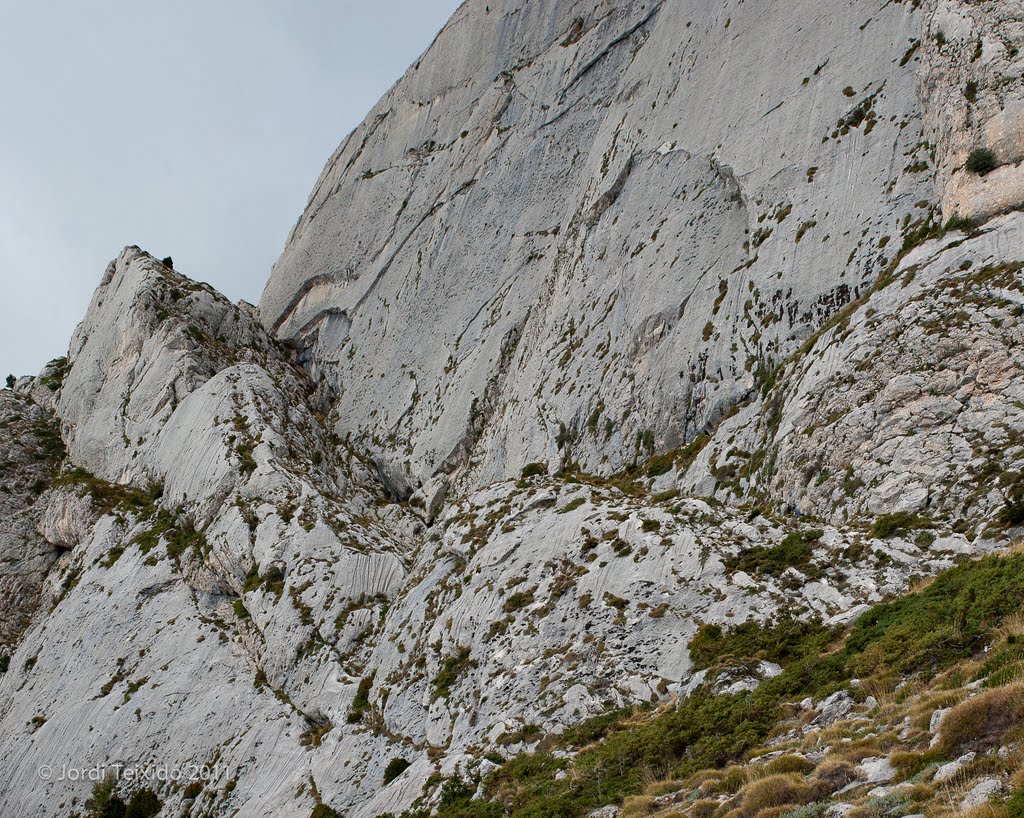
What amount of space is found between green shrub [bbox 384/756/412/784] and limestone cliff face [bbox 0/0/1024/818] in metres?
0.82

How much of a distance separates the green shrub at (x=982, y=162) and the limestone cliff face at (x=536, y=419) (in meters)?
0.48

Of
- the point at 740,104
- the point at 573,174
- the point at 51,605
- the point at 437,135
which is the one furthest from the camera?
the point at 437,135

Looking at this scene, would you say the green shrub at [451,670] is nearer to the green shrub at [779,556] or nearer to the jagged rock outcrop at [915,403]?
the green shrub at [779,556]

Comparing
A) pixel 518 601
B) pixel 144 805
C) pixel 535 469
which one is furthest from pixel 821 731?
pixel 144 805

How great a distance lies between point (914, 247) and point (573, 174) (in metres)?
36.1

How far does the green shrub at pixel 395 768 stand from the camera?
25956 mm

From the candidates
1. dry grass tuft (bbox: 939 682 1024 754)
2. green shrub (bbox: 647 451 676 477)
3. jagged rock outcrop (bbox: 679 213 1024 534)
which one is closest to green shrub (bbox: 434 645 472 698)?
jagged rock outcrop (bbox: 679 213 1024 534)

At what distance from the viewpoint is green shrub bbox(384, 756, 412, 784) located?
2596 centimetres

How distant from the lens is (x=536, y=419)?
44.4 meters

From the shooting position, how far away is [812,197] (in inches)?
1411

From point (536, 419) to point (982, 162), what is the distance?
82.4 feet

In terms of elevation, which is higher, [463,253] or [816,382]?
[463,253]

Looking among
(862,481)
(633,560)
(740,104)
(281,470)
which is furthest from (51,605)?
(740,104)

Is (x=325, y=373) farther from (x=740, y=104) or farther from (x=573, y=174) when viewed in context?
(x=740, y=104)
